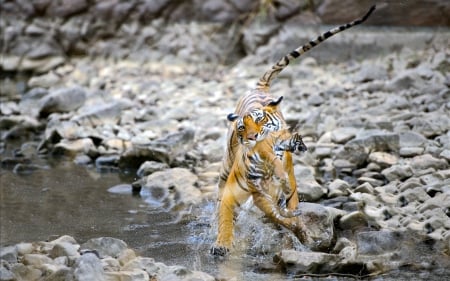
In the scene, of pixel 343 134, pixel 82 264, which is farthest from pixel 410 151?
pixel 82 264

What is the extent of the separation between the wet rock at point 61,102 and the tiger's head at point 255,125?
6.07 meters

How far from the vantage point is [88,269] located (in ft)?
15.8

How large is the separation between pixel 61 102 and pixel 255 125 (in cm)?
635

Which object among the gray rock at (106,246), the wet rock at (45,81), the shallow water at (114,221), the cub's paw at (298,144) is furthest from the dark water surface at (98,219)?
the wet rock at (45,81)

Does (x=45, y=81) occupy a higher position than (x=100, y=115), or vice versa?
(x=100, y=115)

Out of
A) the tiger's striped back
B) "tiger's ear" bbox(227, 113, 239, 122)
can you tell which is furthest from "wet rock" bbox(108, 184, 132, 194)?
"tiger's ear" bbox(227, 113, 239, 122)

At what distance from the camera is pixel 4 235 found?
6.44 meters

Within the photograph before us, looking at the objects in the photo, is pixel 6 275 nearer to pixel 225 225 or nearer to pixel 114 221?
pixel 225 225

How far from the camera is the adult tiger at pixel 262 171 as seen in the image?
5484 millimetres

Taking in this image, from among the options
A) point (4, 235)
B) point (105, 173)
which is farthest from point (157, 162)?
point (4, 235)

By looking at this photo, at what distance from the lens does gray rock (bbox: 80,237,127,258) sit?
559 centimetres

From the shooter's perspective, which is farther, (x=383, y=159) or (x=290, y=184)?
(x=383, y=159)

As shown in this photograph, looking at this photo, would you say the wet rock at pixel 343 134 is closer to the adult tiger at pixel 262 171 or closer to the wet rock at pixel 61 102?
the adult tiger at pixel 262 171

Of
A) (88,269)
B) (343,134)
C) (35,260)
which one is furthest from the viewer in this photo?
(343,134)
